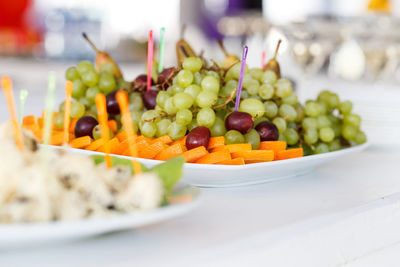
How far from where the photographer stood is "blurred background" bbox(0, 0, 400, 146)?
1.80 metres

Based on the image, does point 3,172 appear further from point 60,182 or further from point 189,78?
point 189,78

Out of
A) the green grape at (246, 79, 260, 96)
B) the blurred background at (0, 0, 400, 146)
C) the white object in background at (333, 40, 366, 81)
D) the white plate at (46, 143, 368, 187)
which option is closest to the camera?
the white plate at (46, 143, 368, 187)

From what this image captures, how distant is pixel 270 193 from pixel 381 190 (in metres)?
0.19

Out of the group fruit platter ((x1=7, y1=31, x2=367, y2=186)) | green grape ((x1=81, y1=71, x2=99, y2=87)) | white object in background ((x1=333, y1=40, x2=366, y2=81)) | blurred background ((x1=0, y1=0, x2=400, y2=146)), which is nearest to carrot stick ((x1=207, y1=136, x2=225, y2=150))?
fruit platter ((x1=7, y1=31, x2=367, y2=186))

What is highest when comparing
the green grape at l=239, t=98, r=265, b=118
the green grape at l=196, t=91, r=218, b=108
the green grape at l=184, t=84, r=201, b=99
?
the green grape at l=184, t=84, r=201, b=99

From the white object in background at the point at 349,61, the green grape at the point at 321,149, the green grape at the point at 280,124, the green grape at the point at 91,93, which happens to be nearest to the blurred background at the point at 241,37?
the white object in background at the point at 349,61

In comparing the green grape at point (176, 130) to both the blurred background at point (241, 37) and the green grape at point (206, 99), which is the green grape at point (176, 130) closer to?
the green grape at point (206, 99)

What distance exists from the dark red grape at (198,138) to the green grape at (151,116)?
10cm

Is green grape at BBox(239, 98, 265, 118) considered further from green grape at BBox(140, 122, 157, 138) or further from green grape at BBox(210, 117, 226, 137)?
green grape at BBox(140, 122, 157, 138)

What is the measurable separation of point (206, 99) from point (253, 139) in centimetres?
11

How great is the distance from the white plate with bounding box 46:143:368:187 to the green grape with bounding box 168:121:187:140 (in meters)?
0.10

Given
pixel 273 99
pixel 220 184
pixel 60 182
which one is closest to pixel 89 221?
pixel 60 182

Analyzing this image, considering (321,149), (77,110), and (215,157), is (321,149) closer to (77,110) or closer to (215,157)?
(215,157)

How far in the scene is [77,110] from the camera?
3.34ft
